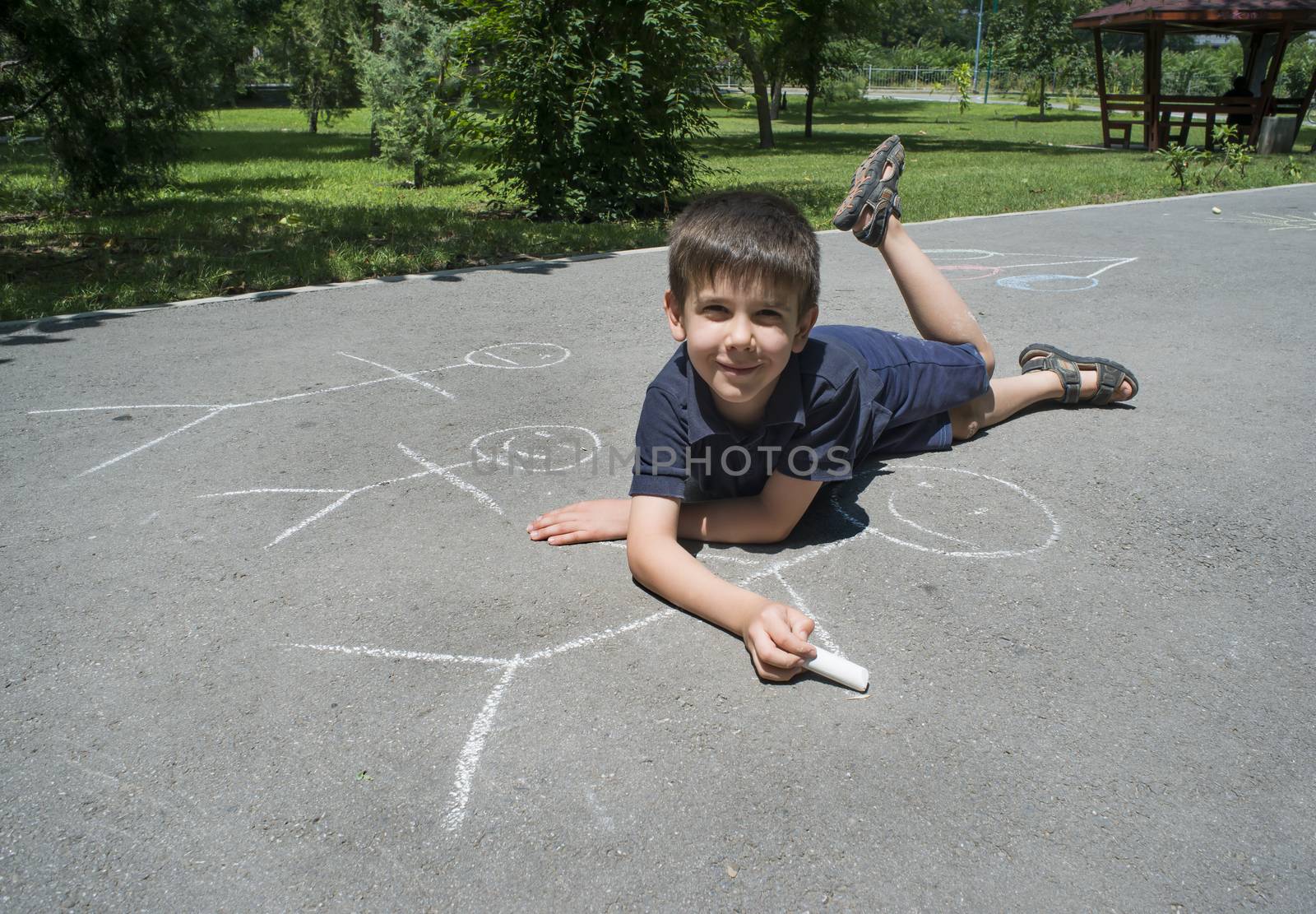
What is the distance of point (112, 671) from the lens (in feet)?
7.36

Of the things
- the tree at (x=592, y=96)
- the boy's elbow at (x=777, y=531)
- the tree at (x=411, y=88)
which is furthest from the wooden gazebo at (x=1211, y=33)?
the boy's elbow at (x=777, y=531)

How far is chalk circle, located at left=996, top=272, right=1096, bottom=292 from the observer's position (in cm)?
632

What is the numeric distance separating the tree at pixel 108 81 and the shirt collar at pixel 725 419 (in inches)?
314

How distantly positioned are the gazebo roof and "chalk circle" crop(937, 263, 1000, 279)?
13.7 metres

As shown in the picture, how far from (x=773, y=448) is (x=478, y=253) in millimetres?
5288

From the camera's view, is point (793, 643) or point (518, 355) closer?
point (793, 643)

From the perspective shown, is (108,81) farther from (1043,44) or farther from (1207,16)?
(1043,44)

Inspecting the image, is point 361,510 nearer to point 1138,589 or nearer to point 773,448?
point 773,448

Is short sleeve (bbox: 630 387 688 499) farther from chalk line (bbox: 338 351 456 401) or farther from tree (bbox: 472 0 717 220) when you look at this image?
tree (bbox: 472 0 717 220)

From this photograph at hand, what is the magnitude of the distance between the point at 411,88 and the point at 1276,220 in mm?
9826

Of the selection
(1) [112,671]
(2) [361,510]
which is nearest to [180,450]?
(2) [361,510]

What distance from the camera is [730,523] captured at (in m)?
2.78

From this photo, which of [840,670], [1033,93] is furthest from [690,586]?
[1033,93]

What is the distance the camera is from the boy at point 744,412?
93.3 inches
